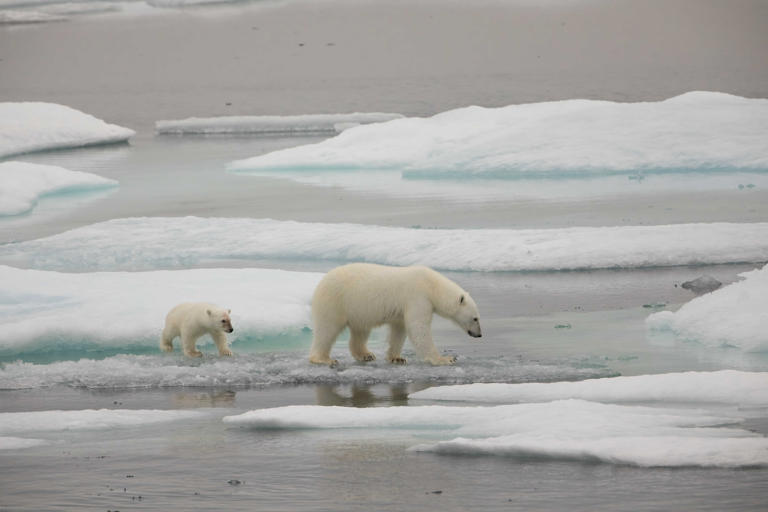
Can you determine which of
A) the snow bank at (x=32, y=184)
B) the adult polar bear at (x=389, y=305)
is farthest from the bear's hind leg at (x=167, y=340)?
the snow bank at (x=32, y=184)

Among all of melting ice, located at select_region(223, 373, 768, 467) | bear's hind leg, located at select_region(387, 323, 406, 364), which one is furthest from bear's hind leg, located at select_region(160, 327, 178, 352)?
melting ice, located at select_region(223, 373, 768, 467)

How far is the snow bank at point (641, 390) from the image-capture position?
7.05m

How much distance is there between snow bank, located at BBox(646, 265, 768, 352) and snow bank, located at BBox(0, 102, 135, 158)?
66.9 feet

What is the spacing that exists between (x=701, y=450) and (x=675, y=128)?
1516 cm

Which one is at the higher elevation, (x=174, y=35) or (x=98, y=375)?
(x=174, y=35)

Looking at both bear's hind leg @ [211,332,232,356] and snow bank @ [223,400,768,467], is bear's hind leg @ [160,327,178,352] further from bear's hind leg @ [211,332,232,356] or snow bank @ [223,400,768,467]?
snow bank @ [223,400,768,467]

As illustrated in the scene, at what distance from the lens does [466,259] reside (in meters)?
13.0

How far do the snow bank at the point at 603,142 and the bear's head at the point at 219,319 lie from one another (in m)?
11.8

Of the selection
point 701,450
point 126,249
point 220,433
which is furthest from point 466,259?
point 701,450

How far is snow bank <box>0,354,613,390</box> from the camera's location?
26.5 ft

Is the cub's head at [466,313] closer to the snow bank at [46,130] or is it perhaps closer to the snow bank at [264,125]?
the snow bank at [46,130]

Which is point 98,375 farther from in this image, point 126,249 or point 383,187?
point 383,187

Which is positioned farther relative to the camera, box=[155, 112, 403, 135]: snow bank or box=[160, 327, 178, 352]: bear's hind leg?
box=[155, 112, 403, 135]: snow bank

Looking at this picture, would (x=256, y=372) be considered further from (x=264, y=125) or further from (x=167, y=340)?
(x=264, y=125)
